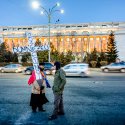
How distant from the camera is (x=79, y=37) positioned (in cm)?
10881

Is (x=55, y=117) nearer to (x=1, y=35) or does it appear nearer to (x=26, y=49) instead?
(x=26, y=49)

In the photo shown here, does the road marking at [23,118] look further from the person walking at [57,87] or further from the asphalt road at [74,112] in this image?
the person walking at [57,87]

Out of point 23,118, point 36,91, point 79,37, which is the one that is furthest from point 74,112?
point 79,37

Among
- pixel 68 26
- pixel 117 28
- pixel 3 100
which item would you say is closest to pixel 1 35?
pixel 68 26

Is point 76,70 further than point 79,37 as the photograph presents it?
No

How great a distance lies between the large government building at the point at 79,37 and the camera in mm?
105156

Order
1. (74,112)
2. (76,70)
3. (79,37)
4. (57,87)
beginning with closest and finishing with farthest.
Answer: (57,87), (74,112), (76,70), (79,37)

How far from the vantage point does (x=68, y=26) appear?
118938 millimetres

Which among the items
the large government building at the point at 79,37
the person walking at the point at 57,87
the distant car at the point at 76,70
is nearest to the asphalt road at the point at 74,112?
the person walking at the point at 57,87

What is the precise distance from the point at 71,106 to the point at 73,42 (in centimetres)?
9778

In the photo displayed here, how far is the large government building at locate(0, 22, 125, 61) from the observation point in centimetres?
10516

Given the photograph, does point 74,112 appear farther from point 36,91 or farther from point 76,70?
point 76,70

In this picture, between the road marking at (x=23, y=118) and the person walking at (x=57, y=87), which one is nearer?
the road marking at (x=23, y=118)

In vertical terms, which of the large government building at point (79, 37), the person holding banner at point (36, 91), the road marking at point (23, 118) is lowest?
the road marking at point (23, 118)
